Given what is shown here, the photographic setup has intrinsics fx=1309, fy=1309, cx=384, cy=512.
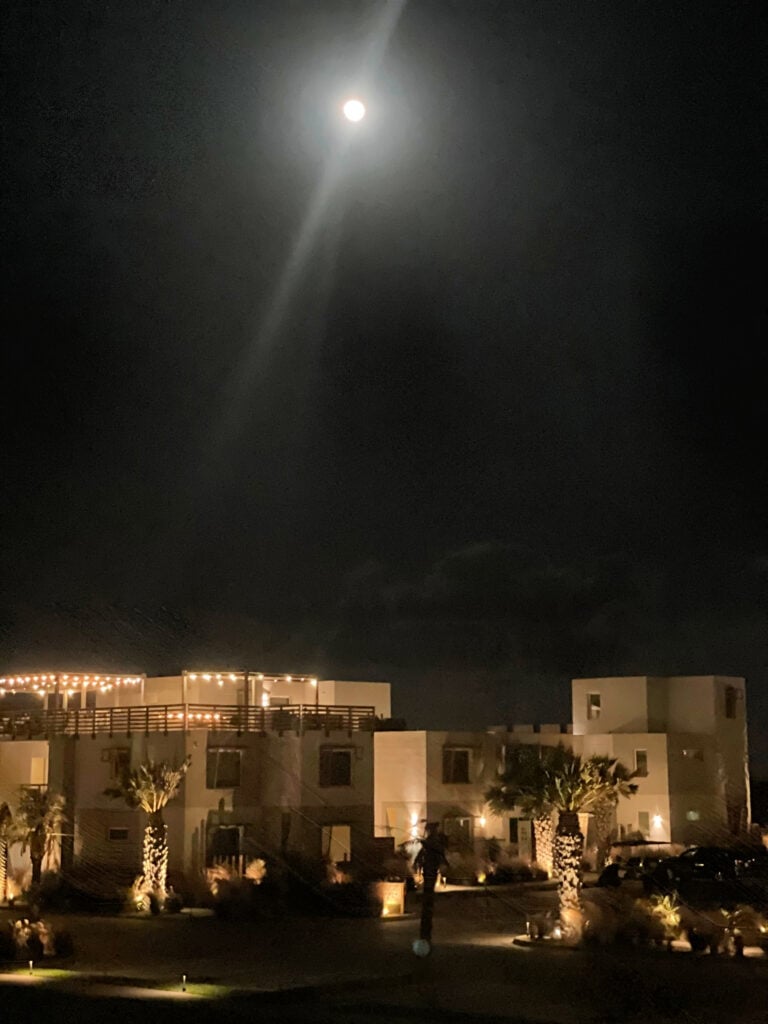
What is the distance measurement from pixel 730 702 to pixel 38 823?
81.5ft

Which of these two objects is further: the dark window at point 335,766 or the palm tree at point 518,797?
the palm tree at point 518,797

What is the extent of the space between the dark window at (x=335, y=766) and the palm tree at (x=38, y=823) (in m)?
7.02

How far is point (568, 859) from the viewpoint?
83.8 feet

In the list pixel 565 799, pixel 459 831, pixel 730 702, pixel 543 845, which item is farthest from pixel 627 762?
Result: pixel 565 799

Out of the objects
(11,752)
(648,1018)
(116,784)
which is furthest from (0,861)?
(648,1018)

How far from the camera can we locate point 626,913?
24.9 metres

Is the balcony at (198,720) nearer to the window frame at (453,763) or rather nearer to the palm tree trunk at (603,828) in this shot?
the window frame at (453,763)

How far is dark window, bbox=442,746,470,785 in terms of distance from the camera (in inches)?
1537

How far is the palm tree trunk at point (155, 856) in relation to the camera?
100ft

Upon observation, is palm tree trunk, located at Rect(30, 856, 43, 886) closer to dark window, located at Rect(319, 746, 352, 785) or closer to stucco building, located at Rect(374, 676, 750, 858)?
dark window, located at Rect(319, 746, 352, 785)

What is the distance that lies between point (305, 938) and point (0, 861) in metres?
8.94

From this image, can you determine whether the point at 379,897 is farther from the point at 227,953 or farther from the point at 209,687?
the point at 209,687

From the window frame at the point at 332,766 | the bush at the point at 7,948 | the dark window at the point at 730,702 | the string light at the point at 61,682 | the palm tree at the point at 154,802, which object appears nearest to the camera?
the bush at the point at 7,948

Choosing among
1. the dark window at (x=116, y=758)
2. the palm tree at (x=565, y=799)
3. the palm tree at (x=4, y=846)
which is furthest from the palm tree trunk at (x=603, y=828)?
the palm tree at (x=4, y=846)
